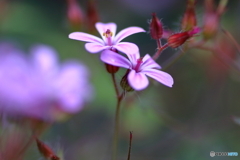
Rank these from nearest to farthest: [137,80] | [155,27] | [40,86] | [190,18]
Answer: [137,80]
[155,27]
[190,18]
[40,86]

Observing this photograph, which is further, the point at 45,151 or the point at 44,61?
the point at 44,61

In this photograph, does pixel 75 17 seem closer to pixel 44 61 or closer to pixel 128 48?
pixel 44 61

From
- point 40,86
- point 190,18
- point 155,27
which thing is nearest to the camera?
point 155,27

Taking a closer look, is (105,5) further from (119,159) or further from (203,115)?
(119,159)

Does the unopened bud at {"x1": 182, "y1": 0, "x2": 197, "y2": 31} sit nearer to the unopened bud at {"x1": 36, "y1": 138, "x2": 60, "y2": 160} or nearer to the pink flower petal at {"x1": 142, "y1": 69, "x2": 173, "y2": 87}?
the pink flower petal at {"x1": 142, "y1": 69, "x2": 173, "y2": 87}

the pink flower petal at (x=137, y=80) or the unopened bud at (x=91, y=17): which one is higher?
the unopened bud at (x=91, y=17)

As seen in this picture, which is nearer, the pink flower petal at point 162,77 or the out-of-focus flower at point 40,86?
the pink flower petal at point 162,77

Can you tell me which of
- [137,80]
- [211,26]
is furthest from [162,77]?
[211,26]

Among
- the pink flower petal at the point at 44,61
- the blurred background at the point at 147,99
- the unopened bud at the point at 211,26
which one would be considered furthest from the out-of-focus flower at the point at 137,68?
the pink flower petal at the point at 44,61

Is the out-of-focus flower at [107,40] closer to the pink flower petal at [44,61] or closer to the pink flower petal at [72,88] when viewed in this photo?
the pink flower petal at [72,88]
